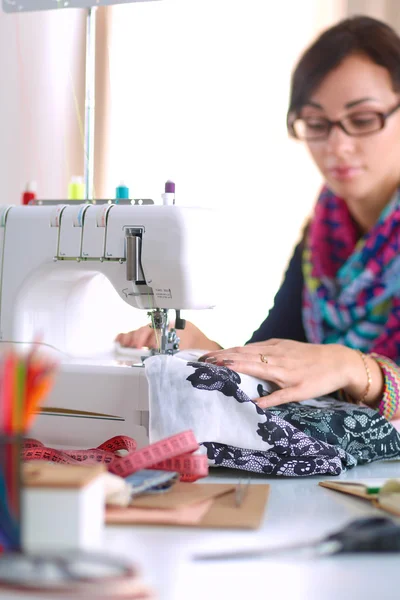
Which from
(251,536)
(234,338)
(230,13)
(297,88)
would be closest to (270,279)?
(234,338)

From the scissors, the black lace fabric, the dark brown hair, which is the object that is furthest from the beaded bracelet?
the dark brown hair

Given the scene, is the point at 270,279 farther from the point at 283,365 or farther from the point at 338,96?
the point at 283,365

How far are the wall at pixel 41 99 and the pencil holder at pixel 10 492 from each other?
240 cm

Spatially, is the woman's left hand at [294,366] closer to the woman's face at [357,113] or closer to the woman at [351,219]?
the woman at [351,219]

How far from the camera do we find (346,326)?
224 centimetres

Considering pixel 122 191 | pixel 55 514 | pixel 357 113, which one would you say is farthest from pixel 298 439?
pixel 357 113

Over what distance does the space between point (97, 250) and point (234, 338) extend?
6.66 feet

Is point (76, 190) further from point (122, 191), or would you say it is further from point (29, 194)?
point (122, 191)

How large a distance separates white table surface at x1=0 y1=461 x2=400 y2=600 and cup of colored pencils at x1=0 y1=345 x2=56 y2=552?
2.7 inches

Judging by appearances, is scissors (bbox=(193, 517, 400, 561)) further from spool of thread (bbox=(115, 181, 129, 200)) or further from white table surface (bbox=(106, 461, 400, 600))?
spool of thread (bbox=(115, 181, 129, 200))

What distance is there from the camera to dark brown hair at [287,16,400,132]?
1.94 metres

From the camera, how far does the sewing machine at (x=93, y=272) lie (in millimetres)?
1222

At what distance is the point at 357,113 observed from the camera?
1.93 metres

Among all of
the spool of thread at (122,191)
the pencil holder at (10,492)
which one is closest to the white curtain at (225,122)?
the spool of thread at (122,191)
